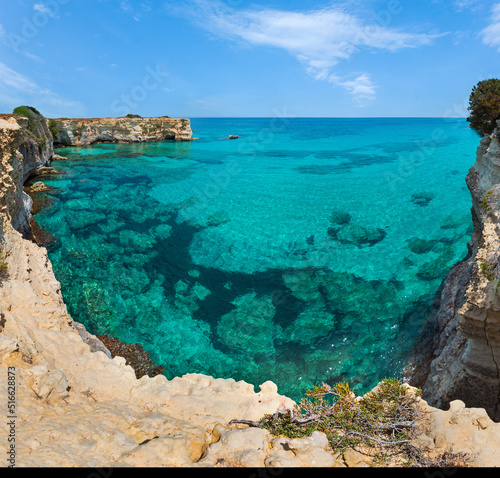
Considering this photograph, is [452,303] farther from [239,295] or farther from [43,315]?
[43,315]

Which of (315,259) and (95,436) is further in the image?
(315,259)

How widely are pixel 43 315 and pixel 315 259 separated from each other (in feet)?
44.4

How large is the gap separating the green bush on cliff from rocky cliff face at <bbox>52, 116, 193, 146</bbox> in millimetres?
65314

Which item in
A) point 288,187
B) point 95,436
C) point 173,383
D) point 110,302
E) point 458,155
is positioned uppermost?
point 458,155

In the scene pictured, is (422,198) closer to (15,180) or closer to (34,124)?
(15,180)

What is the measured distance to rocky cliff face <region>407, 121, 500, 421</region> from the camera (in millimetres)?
6930

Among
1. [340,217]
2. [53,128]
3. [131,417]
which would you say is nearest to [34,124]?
[53,128]

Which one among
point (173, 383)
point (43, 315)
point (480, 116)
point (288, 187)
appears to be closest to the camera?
point (173, 383)

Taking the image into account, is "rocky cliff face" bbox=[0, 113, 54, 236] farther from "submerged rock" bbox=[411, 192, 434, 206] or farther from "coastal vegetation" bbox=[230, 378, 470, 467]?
"submerged rock" bbox=[411, 192, 434, 206]

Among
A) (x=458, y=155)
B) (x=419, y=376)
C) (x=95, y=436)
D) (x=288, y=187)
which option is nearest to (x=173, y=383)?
(x=95, y=436)

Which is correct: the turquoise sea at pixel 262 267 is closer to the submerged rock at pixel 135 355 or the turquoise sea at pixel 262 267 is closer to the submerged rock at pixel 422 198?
the submerged rock at pixel 422 198

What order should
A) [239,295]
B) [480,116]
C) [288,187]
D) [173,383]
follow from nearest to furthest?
[173,383]
[480,116]
[239,295]
[288,187]

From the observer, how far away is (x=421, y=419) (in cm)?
521

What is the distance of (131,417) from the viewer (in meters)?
5.71
